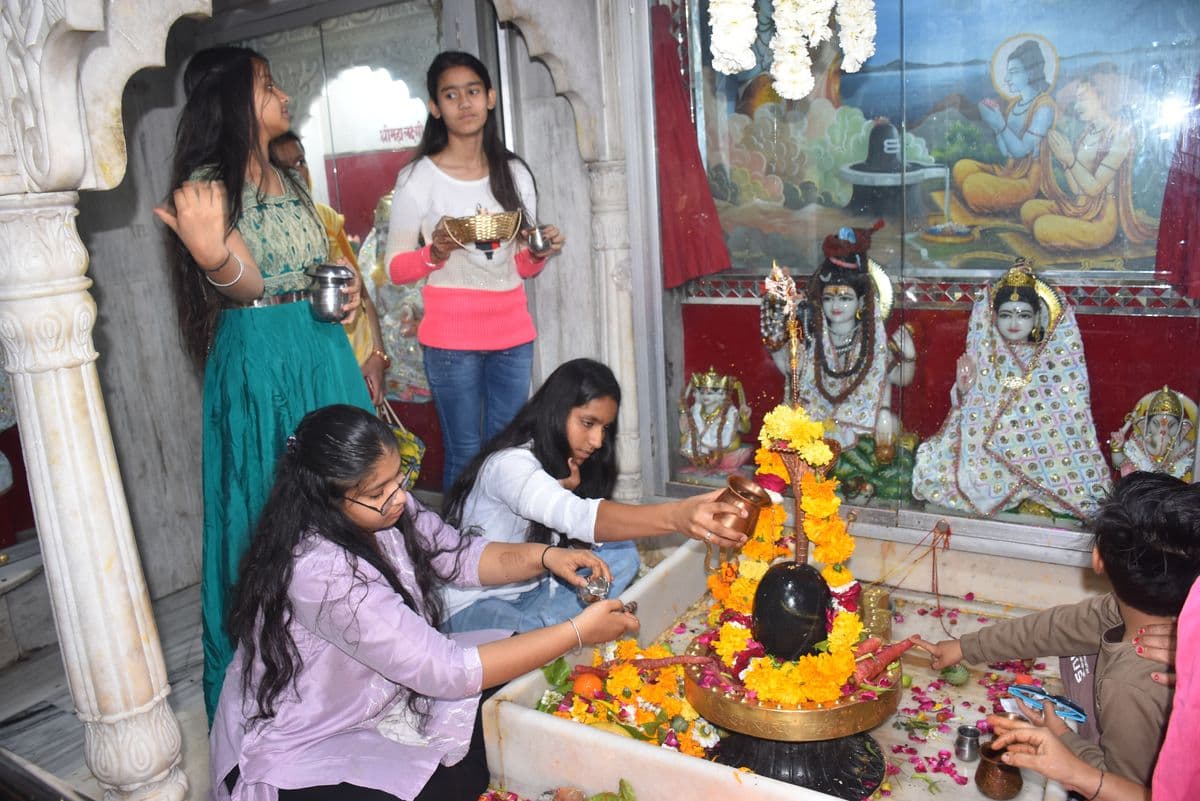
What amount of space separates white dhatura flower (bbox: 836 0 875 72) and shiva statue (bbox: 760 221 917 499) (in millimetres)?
695

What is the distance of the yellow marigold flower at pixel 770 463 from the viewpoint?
2826mm

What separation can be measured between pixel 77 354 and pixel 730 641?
6.04 feet

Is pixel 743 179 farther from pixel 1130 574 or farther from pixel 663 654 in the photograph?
pixel 1130 574

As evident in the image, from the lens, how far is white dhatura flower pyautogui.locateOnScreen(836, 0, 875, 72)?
3.91 metres

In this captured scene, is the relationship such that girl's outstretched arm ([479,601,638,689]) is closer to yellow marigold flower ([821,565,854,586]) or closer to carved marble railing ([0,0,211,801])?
yellow marigold flower ([821,565,854,586])

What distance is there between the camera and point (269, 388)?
295 centimetres

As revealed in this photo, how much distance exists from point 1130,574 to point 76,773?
3.16m

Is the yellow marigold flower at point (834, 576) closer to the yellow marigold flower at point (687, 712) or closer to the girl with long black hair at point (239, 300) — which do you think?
the yellow marigold flower at point (687, 712)

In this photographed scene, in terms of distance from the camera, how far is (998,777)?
8.27 ft

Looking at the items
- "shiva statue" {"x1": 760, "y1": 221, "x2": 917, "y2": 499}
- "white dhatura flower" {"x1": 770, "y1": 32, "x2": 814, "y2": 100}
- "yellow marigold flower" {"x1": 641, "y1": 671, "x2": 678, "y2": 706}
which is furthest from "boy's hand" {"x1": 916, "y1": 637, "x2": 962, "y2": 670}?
"white dhatura flower" {"x1": 770, "y1": 32, "x2": 814, "y2": 100}

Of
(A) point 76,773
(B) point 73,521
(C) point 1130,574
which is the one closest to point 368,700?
(B) point 73,521

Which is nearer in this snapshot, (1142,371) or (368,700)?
(368,700)

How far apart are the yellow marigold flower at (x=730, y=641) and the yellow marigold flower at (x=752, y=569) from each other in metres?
0.25

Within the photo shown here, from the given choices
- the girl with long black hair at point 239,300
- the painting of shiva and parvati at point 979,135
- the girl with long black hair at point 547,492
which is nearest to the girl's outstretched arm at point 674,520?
the girl with long black hair at point 547,492
